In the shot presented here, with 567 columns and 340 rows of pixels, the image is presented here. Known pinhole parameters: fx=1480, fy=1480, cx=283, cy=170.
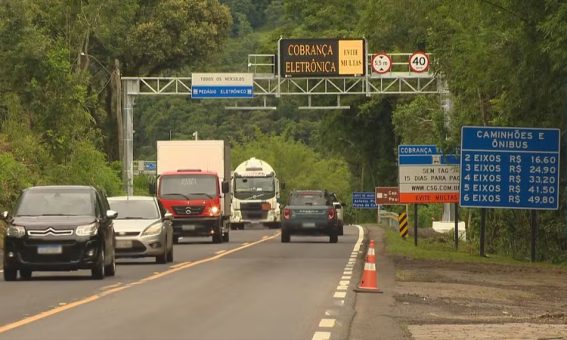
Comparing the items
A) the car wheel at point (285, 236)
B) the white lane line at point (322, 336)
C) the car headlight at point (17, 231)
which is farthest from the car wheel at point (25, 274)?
the car wheel at point (285, 236)

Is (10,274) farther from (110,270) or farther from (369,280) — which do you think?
(369,280)

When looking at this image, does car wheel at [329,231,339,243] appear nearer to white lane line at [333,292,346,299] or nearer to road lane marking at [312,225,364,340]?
road lane marking at [312,225,364,340]

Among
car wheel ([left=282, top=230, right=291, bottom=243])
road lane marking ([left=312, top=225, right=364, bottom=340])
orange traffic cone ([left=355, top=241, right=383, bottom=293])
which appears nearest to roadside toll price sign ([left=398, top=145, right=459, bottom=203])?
car wheel ([left=282, top=230, right=291, bottom=243])

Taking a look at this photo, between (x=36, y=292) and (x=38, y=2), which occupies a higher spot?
(x=38, y=2)

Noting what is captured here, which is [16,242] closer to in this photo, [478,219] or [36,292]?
[36,292]

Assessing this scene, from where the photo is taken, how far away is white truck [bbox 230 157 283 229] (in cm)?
7644

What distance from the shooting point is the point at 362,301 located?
21.2 meters

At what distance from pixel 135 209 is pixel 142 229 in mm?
1315

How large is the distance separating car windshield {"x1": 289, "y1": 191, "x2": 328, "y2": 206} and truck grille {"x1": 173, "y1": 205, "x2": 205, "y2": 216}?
11.5 feet

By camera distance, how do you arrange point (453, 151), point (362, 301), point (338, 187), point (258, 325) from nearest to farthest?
point (258, 325), point (362, 301), point (453, 151), point (338, 187)

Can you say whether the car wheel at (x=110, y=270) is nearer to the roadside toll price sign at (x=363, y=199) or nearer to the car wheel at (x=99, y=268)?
the car wheel at (x=99, y=268)

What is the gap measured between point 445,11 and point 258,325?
61.5 feet

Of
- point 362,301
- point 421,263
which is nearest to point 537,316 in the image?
point 362,301

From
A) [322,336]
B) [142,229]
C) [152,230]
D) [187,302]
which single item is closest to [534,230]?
[152,230]
